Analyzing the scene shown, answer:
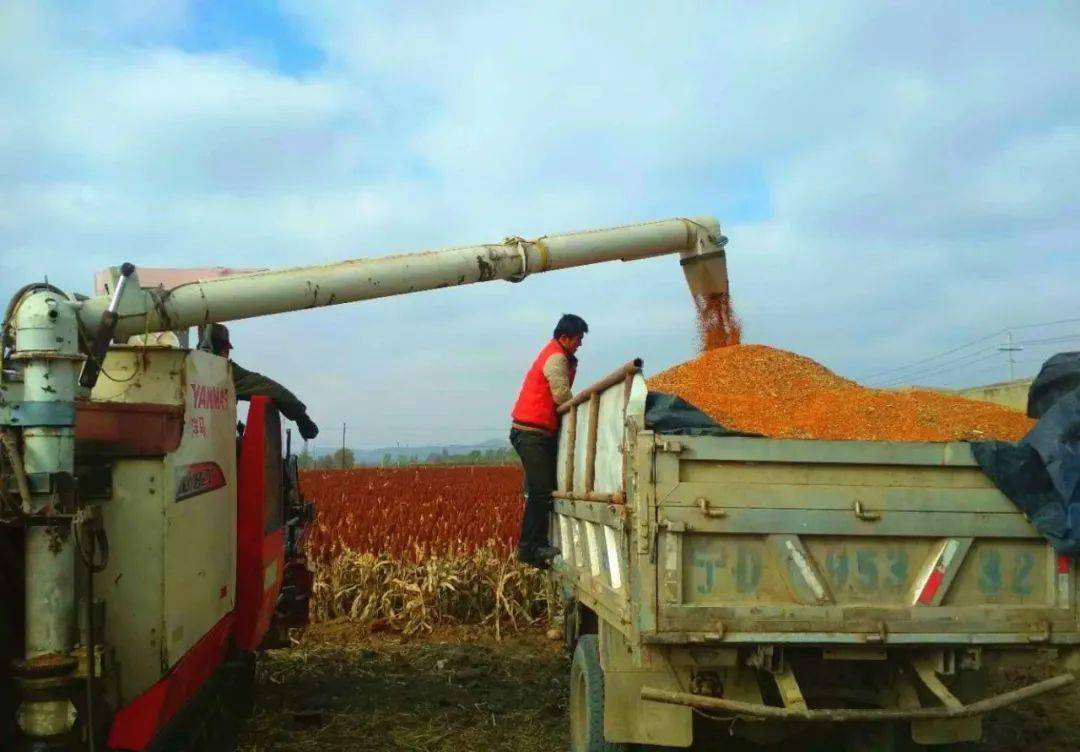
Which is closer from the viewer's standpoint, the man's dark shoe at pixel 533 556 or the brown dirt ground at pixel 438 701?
the brown dirt ground at pixel 438 701

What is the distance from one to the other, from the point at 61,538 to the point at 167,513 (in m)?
0.43

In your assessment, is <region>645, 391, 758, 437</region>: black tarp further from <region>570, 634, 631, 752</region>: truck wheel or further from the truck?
<region>570, 634, 631, 752</region>: truck wheel

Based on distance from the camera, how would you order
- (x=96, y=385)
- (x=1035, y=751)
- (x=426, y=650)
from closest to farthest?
(x=96, y=385), (x=1035, y=751), (x=426, y=650)

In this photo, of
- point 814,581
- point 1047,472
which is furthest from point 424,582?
point 1047,472

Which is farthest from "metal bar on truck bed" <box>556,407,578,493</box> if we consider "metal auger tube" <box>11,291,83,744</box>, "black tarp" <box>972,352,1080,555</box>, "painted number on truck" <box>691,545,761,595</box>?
"metal auger tube" <box>11,291,83,744</box>

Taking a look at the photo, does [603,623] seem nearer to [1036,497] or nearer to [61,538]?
[1036,497]

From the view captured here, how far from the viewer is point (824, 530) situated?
420 centimetres

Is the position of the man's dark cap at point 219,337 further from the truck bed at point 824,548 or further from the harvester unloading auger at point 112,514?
the truck bed at point 824,548

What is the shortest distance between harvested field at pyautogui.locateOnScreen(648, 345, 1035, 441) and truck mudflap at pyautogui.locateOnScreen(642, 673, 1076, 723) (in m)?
1.24

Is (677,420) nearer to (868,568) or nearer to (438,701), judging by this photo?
(868,568)

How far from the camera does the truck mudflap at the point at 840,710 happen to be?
13.0ft

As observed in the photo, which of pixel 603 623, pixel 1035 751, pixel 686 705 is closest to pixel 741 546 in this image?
pixel 686 705

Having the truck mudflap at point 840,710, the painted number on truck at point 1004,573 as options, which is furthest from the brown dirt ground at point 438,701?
the painted number on truck at point 1004,573

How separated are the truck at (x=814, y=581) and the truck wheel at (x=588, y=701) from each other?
58cm
